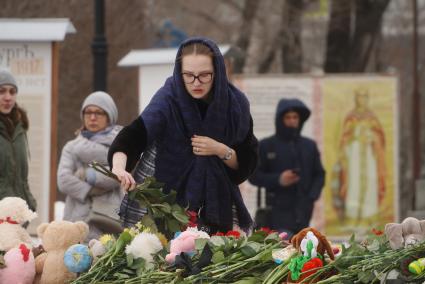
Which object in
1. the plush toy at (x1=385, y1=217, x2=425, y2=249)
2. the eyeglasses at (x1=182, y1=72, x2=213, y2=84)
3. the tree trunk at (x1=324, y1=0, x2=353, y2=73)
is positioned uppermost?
the tree trunk at (x1=324, y1=0, x2=353, y2=73)

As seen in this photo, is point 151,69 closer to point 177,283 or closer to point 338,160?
point 338,160

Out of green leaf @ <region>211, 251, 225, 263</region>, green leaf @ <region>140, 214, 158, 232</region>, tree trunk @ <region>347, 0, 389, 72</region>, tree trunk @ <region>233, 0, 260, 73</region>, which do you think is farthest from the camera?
tree trunk @ <region>233, 0, 260, 73</region>

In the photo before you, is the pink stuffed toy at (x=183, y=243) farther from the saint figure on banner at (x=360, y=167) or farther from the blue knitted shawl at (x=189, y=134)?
the saint figure on banner at (x=360, y=167)

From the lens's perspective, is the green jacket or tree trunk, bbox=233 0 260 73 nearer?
the green jacket

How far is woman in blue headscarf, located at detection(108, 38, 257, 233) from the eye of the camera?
661 cm

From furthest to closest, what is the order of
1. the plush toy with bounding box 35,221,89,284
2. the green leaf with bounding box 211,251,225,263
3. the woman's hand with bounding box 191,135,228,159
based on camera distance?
the woman's hand with bounding box 191,135,228,159 → the plush toy with bounding box 35,221,89,284 → the green leaf with bounding box 211,251,225,263

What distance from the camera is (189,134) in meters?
6.66

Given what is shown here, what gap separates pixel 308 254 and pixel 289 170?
23.6 ft

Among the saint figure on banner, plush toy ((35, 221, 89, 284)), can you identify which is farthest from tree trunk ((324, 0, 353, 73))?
plush toy ((35, 221, 89, 284))

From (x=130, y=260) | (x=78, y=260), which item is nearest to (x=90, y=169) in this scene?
(x=78, y=260)

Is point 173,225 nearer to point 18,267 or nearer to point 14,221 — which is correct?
point 18,267

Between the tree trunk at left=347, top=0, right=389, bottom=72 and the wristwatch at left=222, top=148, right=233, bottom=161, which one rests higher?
the tree trunk at left=347, top=0, right=389, bottom=72

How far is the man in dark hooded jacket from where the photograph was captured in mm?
12484

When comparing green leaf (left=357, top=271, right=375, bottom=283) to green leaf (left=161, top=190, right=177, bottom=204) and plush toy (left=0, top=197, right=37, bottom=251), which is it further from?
plush toy (left=0, top=197, right=37, bottom=251)
